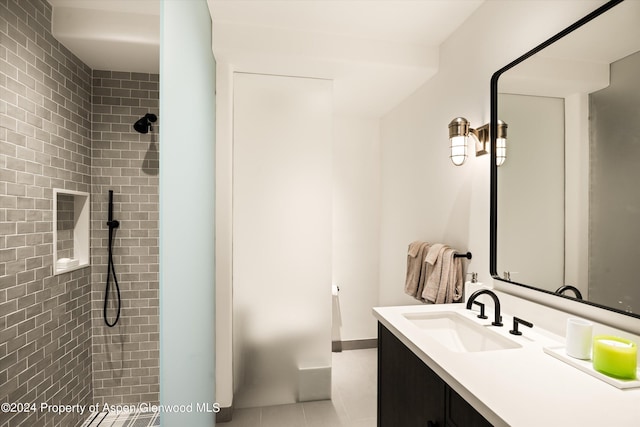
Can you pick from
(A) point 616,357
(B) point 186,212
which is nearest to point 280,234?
(B) point 186,212

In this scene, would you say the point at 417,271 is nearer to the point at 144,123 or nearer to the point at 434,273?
the point at 434,273

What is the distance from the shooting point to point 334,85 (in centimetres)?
239

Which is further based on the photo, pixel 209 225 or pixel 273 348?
pixel 273 348

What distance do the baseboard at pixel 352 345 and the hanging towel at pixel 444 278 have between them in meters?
1.48

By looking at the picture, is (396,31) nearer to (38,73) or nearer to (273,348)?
(38,73)

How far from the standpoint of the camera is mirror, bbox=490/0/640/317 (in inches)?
38.9

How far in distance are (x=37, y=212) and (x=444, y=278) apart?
222 centimetres

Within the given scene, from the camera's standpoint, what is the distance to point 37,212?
153cm

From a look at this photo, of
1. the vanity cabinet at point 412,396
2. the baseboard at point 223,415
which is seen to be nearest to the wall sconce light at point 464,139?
the vanity cabinet at point 412,396

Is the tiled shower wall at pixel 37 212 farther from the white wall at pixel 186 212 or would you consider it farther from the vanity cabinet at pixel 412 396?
the vanity cabinet at pixel 412 396

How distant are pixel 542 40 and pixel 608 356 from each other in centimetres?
128

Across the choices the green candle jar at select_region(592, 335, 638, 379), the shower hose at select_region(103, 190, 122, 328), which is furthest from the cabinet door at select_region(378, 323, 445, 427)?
the shower hose at select_region(103, 190, 122, 328)

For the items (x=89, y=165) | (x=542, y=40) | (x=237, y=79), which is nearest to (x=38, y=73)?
(x=89, y=165)

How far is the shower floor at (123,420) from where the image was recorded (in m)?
1.98
